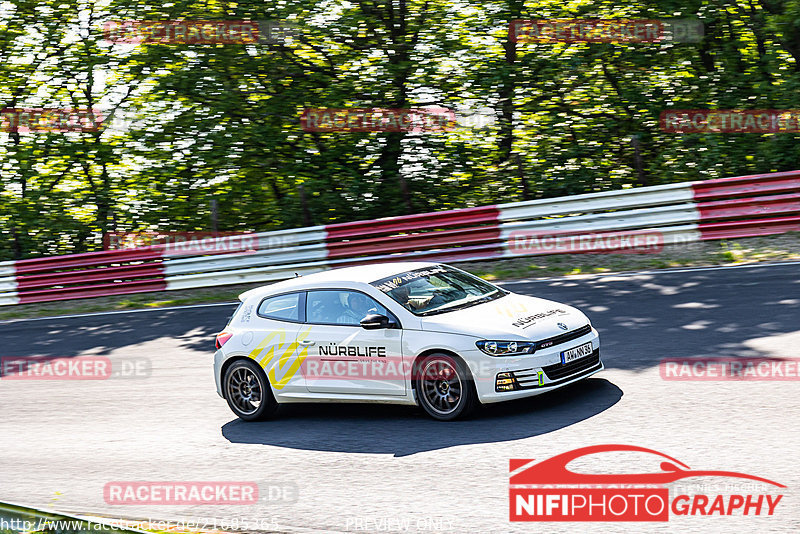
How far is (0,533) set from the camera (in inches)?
223

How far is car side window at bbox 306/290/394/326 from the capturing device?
29.1ft

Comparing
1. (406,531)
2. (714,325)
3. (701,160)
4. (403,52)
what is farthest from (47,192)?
(406,531)
